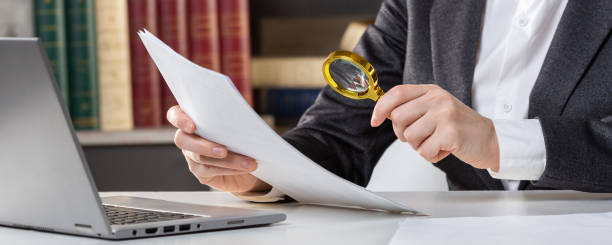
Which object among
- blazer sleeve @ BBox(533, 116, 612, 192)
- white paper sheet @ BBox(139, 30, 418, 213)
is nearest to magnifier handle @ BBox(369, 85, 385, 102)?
white paper sheet @ BBox(139, 30, 418, 213)

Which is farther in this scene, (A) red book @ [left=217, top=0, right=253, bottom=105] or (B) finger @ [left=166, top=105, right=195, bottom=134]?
(A) red book @ [left=217, top=0, right=253, bottom=105]

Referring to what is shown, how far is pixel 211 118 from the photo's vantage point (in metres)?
0.79

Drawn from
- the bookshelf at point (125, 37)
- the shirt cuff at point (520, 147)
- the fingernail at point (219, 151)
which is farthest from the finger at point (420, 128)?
the bookshelf at point (125, 37)

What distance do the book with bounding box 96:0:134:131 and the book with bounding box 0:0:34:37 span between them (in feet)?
0.66

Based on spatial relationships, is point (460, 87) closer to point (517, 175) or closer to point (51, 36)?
point (517, 175)

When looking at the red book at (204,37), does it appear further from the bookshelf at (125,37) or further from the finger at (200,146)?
the finger at (200,146)

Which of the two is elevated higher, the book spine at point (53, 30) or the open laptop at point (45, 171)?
the open laptop at point (45, 171)

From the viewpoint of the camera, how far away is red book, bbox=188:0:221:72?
92.7 inches

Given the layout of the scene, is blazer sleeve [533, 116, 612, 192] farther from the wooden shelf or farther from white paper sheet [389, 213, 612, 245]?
the wooden shelf

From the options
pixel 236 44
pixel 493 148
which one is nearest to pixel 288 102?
pixel 236 44

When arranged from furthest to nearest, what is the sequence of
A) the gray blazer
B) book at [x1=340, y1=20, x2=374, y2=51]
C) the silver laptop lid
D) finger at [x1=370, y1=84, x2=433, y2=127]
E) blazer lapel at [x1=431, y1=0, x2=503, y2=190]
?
book at [x1=340, y1=20, x2=374, y2=51] → blazer lapel at [x1=431, y1=0, x2=503, y2=190] → the gray blazer → finger at [x1=370, y1=84, x2=433, y2=127] → the silver laptop lid

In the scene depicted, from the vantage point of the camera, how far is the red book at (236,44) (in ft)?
7.73

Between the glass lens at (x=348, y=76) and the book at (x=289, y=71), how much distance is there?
162cm

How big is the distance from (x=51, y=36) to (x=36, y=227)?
167 cm
